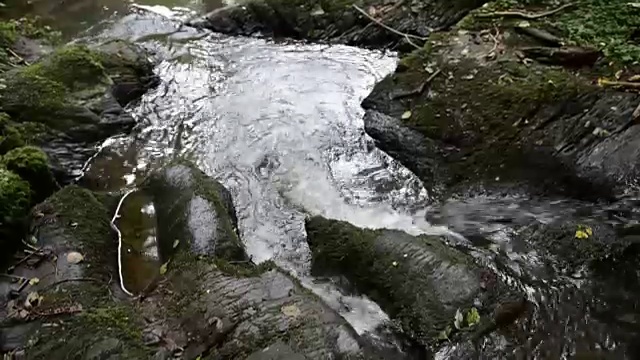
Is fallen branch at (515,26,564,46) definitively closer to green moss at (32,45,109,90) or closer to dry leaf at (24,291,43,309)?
green moss at (32,45,109,90)

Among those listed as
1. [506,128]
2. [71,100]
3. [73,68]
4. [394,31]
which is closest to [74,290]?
[71,100]

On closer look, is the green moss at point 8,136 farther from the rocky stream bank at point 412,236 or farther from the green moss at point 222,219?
the green moss at point 222,219

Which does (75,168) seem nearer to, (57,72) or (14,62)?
(57,72)

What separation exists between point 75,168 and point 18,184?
1.47 metres

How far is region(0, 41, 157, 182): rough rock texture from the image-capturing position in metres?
7.01

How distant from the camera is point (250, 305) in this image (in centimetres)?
421

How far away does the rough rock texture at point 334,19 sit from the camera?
9.02 meters

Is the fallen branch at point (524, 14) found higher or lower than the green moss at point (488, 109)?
higher

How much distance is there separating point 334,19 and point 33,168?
555 cm

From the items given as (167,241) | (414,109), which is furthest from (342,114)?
(167,241)

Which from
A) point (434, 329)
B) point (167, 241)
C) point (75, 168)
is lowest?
point (75, 168)

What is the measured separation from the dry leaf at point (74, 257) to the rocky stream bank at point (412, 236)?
0.06ft

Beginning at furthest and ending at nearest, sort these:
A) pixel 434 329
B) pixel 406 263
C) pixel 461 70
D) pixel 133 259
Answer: pixel 461 70 → pixel 133 259 → pixel 406 263 → pixel 434 329

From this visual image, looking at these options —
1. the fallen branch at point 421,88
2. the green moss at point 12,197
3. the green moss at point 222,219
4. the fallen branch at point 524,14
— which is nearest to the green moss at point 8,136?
the green moss at point 12,197
